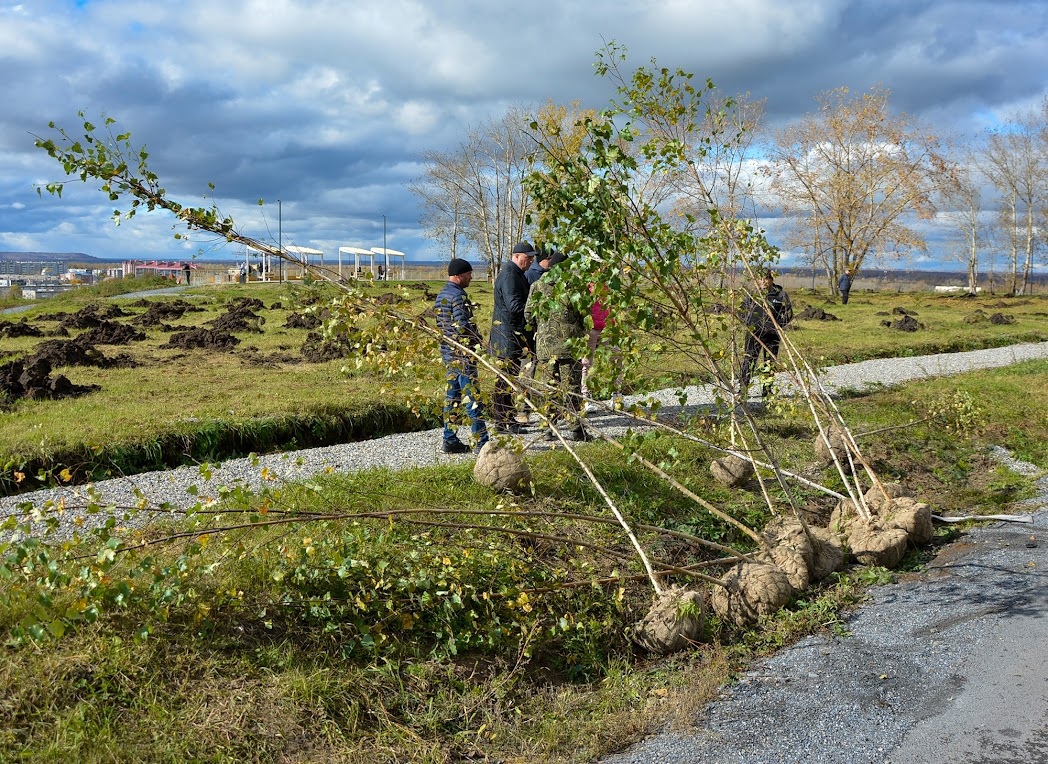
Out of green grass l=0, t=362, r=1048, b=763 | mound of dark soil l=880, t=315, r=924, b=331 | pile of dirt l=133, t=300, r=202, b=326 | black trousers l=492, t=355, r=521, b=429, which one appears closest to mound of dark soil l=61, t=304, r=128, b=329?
pile of dirt l=133, t=300, r=202, b=326

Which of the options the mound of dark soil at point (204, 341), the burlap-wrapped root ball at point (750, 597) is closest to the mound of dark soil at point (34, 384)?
the mound of dark soil at point (204, 341)

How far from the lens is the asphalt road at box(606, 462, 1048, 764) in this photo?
13.7 feet

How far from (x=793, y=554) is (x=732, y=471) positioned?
6.93 ft

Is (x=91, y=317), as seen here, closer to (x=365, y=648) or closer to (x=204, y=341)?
(x=204, y=341)

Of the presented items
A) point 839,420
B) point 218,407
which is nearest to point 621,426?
point 839,420

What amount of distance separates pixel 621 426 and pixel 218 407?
488 centimetres

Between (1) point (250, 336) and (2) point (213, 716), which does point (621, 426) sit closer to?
(2) point (213, 716)

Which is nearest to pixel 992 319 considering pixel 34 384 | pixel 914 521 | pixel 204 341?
pixel 914 521

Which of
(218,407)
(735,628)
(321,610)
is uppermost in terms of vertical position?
(218,407)

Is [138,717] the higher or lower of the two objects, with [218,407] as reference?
lower

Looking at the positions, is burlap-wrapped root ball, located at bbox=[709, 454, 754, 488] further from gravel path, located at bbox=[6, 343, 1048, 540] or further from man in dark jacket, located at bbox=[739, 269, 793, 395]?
man in dark jacket, located at bbox=[739, 269, 793, 395]

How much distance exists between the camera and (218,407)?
32.7ft

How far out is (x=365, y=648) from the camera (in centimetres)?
500

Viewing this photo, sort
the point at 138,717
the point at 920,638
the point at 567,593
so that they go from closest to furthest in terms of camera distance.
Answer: the point at 138,717, the point at 920,638, the point at 567,593
